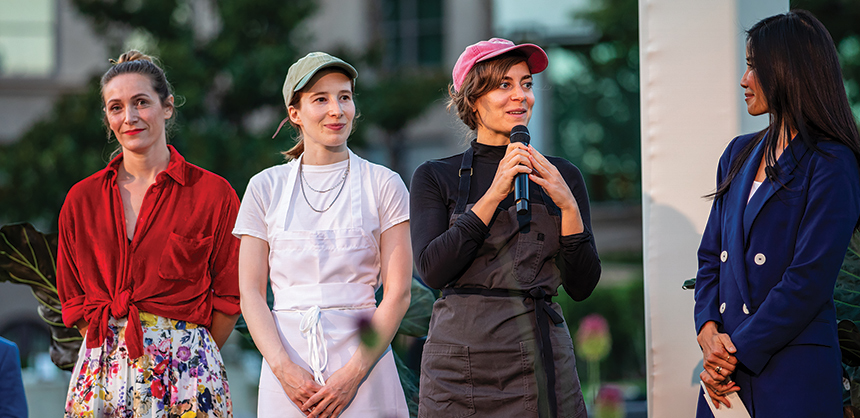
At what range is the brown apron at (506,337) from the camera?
2281mm

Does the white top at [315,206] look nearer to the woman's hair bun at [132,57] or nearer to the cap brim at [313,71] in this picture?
the cap brim at [313,71]

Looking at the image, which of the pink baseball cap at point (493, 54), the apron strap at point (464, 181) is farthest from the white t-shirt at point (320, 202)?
the pink baseball cap at point (493, 54)

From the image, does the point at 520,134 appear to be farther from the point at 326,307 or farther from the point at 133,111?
the point at 133,111

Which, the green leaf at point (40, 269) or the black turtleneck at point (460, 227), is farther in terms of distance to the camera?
the green leaf at point (40, 269)

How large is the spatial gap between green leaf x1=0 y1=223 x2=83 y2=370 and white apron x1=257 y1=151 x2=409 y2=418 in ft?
4.65

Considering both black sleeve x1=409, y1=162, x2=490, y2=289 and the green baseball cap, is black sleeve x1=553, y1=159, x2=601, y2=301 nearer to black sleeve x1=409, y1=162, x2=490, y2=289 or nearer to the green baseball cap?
black sleeve x1=409, y1=162, x2=490, y2=289

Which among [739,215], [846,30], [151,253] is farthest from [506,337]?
[846,30]

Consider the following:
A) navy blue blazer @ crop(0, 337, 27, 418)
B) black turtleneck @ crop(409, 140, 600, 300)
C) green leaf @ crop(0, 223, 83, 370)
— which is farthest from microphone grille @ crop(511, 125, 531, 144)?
green leaf @ crop(0, 223, 83, 370)

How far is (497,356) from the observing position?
2303 mm

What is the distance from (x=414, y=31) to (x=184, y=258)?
479 inches

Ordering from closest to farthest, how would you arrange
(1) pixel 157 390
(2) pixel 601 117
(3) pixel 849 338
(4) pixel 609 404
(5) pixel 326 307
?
(4) pixel 609 404
(5) pixel 326 307
(1) pixel 157 390
(3) pixel 849 338
(2) pixel 601 117

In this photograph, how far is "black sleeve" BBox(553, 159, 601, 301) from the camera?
7.57 ft

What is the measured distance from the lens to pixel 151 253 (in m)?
2.82

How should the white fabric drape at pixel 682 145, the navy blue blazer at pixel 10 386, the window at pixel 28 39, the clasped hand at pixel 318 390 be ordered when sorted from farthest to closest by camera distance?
the window at pixel 28 39 < the white fabric drape at pixel 682 145 < the navy blue blazer at pixel 10 386 < the clasped hand at pixel 318 390
